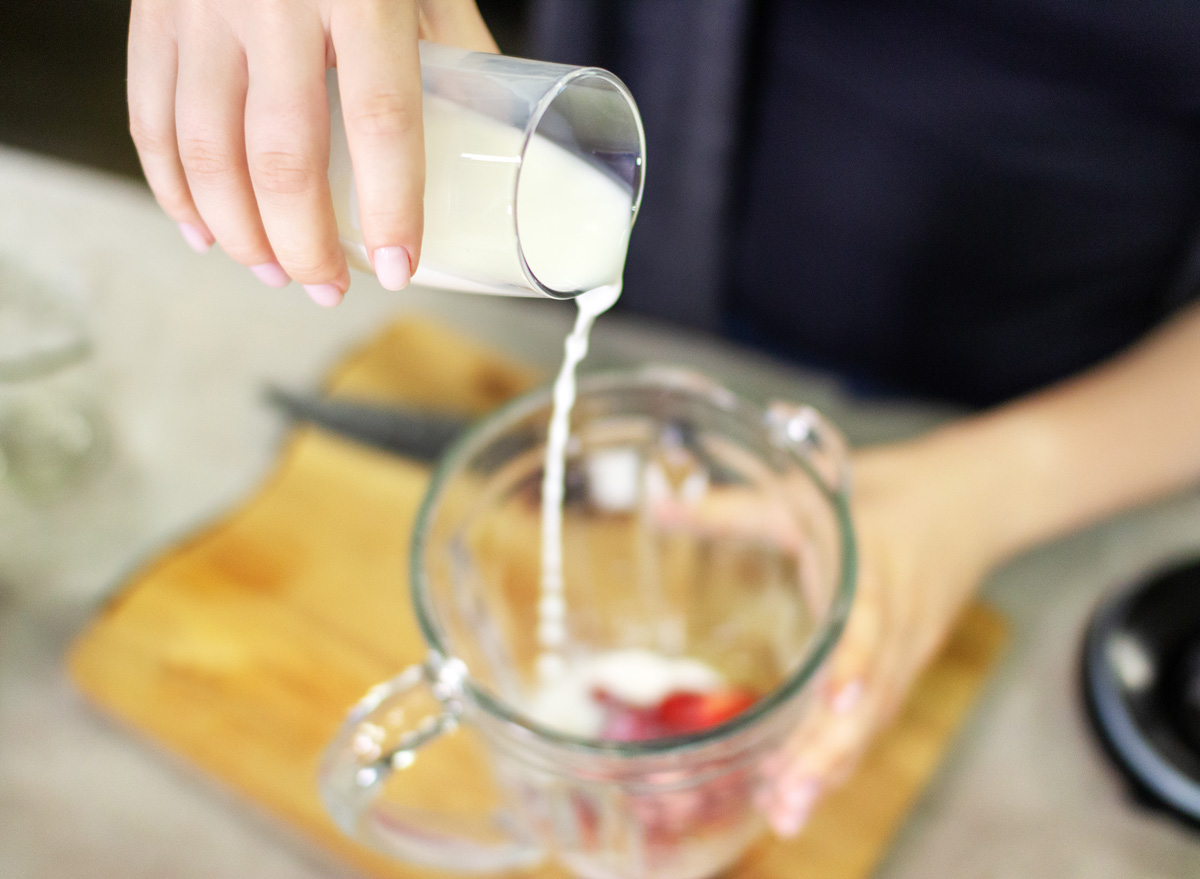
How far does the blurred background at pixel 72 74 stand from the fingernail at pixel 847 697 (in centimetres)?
163

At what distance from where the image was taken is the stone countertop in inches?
25.8

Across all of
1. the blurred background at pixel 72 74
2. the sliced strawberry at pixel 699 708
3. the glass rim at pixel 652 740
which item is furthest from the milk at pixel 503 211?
the blurred background at pixel 72 74

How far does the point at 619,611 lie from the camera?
30.4 inches

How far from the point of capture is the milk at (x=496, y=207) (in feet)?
1.39

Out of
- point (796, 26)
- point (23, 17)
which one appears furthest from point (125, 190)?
point (23, 17)

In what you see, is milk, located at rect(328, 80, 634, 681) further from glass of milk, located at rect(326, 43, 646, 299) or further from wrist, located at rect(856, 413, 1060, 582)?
wrist, located at rect(856, 413, 1060, 582)

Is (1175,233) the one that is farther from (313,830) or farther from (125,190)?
(125,190)

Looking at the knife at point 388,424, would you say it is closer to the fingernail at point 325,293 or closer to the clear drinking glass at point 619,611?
the clear drinking glass at point 619,611

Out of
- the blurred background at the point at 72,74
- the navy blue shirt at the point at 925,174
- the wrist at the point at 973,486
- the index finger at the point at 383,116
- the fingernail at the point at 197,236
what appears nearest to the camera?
the index finger at the point at 383,116

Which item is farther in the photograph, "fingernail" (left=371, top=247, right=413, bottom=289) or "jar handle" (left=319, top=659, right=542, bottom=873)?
"jar handle" (left=319, top=659, right=542, bottom=873)

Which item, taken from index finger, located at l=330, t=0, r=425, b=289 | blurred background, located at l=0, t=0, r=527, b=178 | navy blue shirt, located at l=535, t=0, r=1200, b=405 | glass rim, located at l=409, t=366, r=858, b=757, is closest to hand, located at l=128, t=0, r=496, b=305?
index finger, located at l=330, t=0, r=425, b=289

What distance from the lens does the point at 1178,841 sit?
64cm

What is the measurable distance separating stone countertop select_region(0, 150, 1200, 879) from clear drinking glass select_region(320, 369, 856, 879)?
149 mm

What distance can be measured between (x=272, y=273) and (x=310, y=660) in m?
0.37
